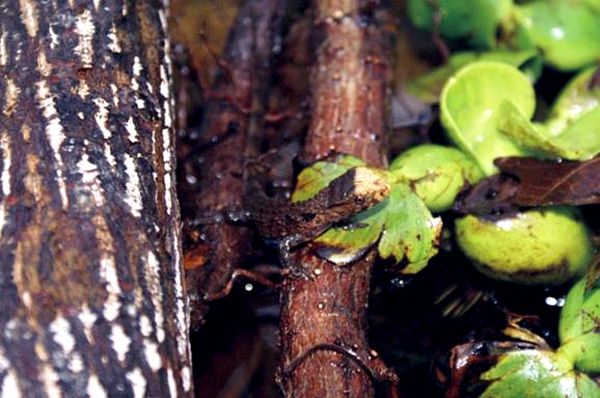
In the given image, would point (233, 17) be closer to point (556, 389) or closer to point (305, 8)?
point (305, 8)

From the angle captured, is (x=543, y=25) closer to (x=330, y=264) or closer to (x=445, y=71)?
(x=445, y=71)

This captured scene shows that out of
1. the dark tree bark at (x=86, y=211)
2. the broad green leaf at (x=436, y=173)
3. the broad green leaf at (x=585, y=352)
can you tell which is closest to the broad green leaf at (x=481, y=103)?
the broad green leaf at (x=436, y=173)

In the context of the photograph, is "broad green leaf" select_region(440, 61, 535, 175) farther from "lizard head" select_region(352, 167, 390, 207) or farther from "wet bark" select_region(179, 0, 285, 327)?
"wet bark" select_region(179, 0, 285, 327)

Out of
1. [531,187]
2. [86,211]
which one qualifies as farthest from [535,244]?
[86,211]

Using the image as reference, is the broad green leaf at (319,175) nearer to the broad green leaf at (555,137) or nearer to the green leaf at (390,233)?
the green leaf at (390,233)

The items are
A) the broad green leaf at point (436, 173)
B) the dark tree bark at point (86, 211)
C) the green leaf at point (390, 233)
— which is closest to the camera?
the dark tree bark at point (86, 211)

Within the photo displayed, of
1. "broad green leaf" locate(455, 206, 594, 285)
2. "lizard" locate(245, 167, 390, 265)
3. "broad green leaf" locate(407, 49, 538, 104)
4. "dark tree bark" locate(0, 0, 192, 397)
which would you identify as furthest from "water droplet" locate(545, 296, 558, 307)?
"dark tree bark" locate(0, 0, 192, 397)

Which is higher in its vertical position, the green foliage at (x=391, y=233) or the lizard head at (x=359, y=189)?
the lizard head at (x=359, y=189)
